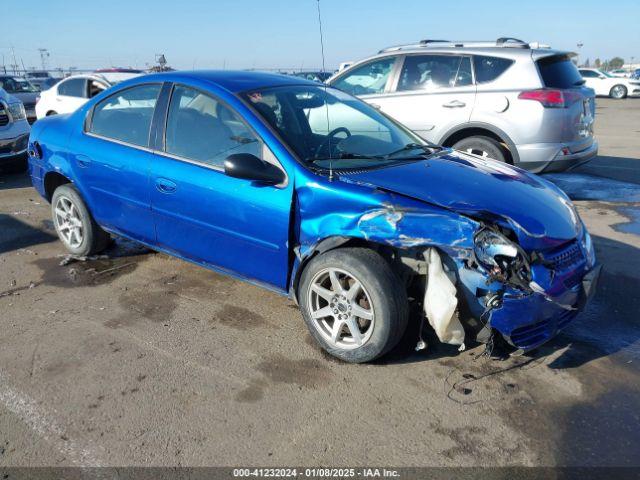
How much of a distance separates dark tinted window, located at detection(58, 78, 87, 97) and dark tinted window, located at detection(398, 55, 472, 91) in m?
6.81

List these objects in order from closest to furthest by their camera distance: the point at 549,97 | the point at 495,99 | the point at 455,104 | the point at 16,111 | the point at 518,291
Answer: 1. the point at 518,291
2. the point at 549,97
3. the point at 495,99
4. the point at 455,104
5. the point at 16,111

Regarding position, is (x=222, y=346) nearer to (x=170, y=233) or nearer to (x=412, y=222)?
(x=170, y=233)

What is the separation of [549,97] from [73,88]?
9085 mm

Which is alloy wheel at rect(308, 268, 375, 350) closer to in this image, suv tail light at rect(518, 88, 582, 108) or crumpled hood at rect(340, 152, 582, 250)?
crumpled hood at rect(340, 152, 582, 250)

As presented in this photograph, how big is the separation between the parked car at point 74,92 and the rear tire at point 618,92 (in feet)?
86.6

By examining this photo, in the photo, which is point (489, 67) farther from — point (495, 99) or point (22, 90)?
point (22, 90)

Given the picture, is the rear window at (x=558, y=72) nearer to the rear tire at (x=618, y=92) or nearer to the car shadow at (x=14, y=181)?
the car shadow at (x=14, y=181)

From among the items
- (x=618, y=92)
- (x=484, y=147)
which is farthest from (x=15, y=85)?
(x=618, y=92)

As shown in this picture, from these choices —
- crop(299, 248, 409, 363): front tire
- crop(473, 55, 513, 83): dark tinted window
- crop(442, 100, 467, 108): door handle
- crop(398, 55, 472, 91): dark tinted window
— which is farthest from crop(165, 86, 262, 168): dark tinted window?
crop(473, 55, 513, 83): dark tinted window

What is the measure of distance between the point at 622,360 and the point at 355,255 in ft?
5.88

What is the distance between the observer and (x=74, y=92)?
11000mm

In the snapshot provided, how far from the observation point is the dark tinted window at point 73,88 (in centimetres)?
1089

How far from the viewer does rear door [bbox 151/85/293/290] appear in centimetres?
343

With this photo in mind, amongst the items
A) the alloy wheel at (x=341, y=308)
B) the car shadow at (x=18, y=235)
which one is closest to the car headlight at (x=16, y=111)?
the car shadow at (x=18, y=235)
